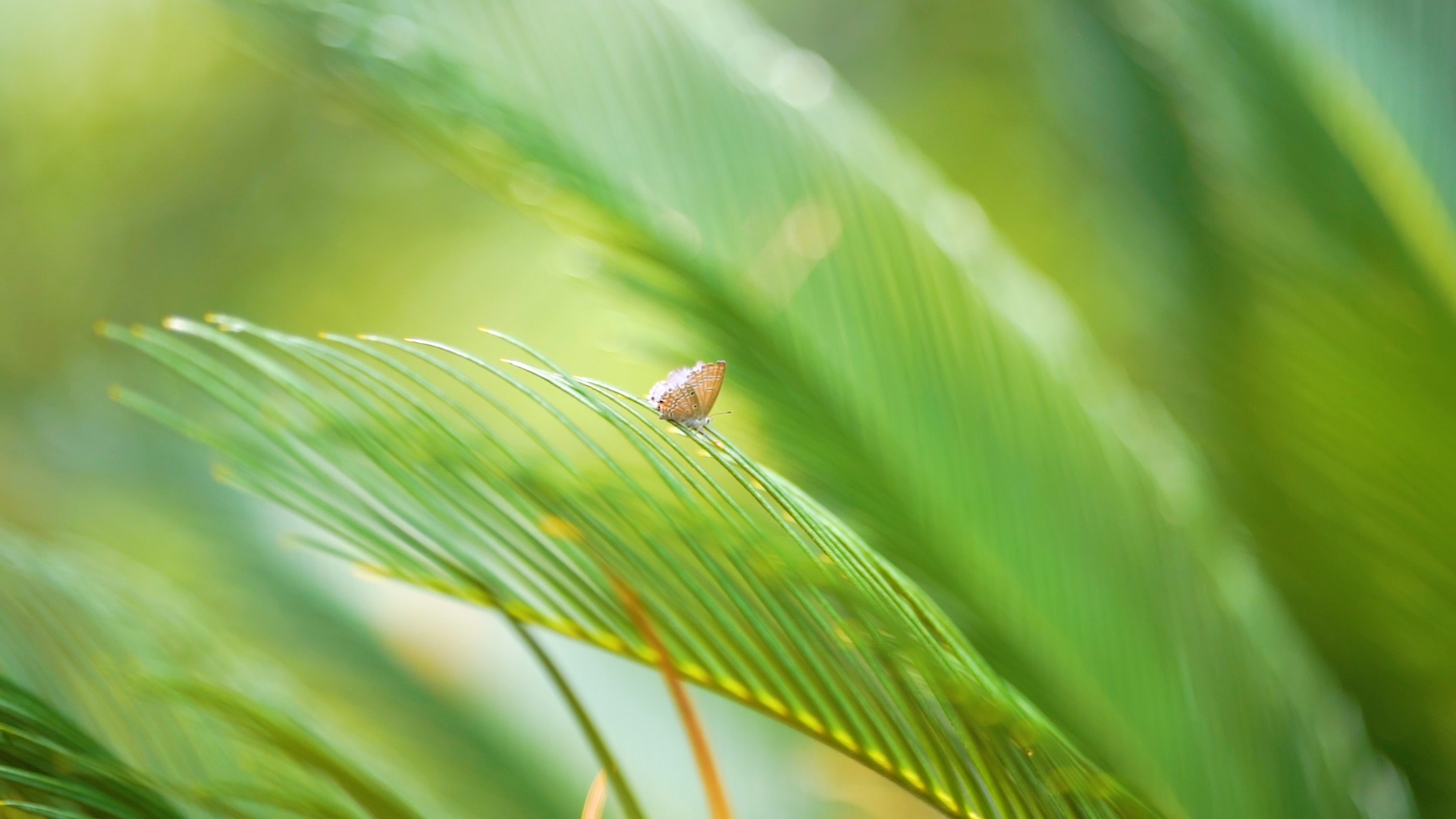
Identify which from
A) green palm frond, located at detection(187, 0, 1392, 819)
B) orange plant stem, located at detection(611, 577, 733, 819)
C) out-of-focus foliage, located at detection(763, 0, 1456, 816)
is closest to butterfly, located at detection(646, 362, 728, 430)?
orange plant stem, located at detection(611, 577, 733, 819)

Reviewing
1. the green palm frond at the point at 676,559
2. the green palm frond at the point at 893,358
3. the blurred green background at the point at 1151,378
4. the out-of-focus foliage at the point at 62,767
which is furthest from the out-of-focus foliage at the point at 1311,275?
the out-of-focus foliage at the point at 62,767

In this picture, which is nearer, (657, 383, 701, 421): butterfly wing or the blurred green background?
(657, 383, 701, 421): butterfly wing

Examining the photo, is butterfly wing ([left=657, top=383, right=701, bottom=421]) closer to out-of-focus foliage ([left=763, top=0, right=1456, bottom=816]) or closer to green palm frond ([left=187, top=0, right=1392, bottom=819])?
green palm frond ([left=187, top=0, right=1392, bottom=819])

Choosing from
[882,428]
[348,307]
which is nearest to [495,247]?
[348,307]

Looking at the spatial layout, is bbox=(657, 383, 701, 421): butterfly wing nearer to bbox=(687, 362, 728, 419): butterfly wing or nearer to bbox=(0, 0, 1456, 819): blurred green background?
bbox=(687, 362, 728, 419): butterfly wing

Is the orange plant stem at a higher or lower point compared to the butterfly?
lower

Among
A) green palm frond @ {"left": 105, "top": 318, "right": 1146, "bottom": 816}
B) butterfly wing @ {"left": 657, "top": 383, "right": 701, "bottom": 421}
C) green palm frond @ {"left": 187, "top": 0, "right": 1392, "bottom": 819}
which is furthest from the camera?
green palm frond @ {"left": 187, "top": 0, "right": 1392, "bottom": 819}

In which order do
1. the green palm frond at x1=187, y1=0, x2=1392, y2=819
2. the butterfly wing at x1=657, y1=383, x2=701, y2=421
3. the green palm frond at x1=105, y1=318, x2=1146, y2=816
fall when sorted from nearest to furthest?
1. the green palm frond at x1=105, y1=318, x2=1146, y2=816
2. the butterfly wing at x1=657, y1=383, x2=701, y2=421
3. the green palm frond at x1=187, y1=0, x2=1392, y2=819

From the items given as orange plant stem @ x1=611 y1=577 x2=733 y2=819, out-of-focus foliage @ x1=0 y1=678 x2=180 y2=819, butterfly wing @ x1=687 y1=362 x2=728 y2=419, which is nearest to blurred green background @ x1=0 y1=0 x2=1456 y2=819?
butterfly wing @ x1=687 y1=362 x2=728 y2=419
